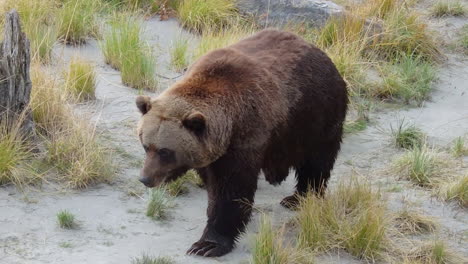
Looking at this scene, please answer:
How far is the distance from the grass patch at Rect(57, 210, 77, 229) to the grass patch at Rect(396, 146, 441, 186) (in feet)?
10.6

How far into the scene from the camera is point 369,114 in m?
9.82

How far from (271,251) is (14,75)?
2.77 meters

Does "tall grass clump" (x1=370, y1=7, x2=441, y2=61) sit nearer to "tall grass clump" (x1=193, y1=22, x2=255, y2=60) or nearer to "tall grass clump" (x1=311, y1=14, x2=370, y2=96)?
"tall grass clump" (x1=311, y1=14, x2=370, y2=96)

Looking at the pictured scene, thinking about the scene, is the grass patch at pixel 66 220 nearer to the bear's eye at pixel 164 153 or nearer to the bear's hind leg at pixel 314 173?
the bear's eye at pixel 164 153

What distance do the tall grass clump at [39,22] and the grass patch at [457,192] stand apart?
161 inches

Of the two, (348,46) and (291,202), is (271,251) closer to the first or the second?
(291,202)

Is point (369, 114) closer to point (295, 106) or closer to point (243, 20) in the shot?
point (243, 20)

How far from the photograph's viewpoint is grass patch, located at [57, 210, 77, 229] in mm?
6672

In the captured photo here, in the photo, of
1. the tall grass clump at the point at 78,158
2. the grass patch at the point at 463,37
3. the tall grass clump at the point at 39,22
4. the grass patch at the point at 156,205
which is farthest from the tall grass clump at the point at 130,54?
the grass patch at the point at 463,37

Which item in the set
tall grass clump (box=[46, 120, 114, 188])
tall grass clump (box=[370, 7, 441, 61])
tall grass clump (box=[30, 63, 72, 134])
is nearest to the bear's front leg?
tall grass clump (box=[46, 120, 114, 188])

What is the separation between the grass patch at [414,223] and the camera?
717 centimetres

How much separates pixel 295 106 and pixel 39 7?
4.49m

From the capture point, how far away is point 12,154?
23.7 feet

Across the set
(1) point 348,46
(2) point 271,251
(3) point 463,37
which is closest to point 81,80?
(1) point 348,46
